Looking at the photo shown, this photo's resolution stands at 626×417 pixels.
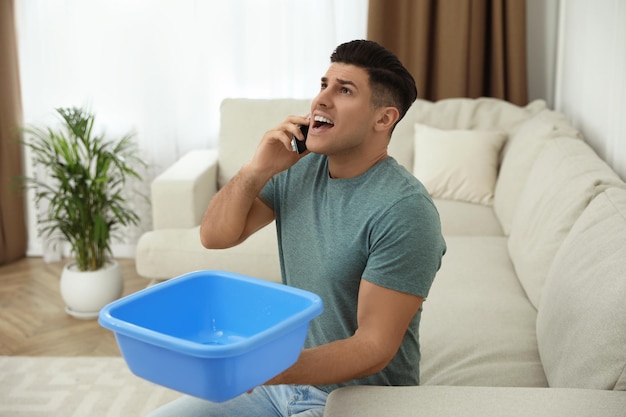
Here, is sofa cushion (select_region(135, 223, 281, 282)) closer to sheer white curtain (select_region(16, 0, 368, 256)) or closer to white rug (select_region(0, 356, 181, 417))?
white rug (select_region(0, 356, 181, 417))

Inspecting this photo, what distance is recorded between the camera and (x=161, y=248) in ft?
9.94

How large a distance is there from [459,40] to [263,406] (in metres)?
2.72

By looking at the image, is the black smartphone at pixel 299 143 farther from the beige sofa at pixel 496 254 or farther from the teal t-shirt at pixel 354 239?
the beige sofa at pixel 496 254

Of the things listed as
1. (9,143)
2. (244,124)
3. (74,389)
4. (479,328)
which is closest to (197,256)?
(74,389)

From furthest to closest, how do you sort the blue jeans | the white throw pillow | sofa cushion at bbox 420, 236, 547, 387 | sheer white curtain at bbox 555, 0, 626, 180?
1. the white throw pillow
2. sheer white curtain at bbox 555, 0, 626, 180
3. sofa cushion at bbox 420, 236, 547, 387
4. the blue jeans

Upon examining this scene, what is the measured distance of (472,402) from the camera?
3.86 feet

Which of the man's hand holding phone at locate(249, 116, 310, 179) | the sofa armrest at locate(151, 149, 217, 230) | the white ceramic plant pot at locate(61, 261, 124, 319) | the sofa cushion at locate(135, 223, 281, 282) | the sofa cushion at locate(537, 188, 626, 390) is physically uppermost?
the man's hand holding phone at locate(249, 116, 310, 179)

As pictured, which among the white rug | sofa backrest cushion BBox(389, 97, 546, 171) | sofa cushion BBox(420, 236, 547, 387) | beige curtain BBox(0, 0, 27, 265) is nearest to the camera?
sofa cushion BBox(420, 236, 547, 387)

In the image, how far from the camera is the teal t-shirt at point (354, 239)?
138cm

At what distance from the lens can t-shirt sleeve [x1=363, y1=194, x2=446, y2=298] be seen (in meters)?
1.37

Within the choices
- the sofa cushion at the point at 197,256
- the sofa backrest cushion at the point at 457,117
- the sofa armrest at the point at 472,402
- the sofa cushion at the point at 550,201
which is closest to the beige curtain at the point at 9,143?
the sofa cushion at the point at 197,256

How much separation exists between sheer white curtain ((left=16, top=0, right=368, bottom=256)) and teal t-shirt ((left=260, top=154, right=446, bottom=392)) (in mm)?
2536

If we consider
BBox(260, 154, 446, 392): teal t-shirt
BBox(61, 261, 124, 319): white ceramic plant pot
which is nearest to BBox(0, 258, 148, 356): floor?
BBox(61, 261, 124, 319): white ceramic plant pot

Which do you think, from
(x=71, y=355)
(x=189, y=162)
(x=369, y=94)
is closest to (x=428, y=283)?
(x=369, y=94)
